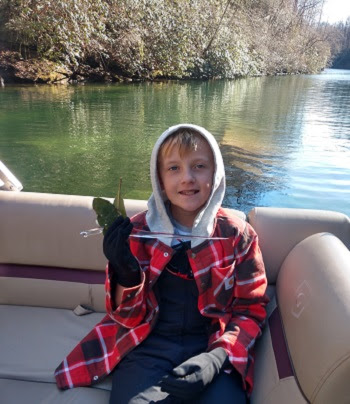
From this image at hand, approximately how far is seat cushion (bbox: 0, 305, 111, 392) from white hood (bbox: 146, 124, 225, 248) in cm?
62

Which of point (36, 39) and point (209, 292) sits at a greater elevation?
point (36, 39)

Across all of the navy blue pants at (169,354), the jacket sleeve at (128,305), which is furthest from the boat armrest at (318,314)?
the jacket sleeve at (128,305)

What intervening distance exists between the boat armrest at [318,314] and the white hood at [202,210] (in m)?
0.40

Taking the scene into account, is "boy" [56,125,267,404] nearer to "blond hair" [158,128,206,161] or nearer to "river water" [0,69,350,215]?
"blond hair" [158,128,206,161]

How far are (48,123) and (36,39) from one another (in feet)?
24.3

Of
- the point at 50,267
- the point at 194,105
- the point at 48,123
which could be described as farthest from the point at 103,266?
the point at 194,105

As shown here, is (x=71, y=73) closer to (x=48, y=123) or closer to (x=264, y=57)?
(x=48, y=123)

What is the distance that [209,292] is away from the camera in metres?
1.45

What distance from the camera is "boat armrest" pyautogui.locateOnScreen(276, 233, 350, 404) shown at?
3.46 feet

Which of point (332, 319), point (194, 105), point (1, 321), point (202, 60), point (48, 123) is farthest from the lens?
point (202, 60)

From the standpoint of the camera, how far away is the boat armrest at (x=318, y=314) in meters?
1.05

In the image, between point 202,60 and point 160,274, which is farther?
point 202,60

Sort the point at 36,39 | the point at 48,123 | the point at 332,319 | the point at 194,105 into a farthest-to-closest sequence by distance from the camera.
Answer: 1. the point at 36,39
2. the point at 194,105
3. the point at 48,123
4. the point at 332,319

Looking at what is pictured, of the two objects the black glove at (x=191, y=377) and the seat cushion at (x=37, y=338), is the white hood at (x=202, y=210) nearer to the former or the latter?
the black glove at (x=191, y=377)
